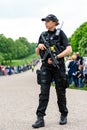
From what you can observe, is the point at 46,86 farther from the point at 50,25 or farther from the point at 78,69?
the point at 78,69

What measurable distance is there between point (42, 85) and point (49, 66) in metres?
0.36

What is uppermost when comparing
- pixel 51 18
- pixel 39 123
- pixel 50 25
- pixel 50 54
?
pixel 51 18

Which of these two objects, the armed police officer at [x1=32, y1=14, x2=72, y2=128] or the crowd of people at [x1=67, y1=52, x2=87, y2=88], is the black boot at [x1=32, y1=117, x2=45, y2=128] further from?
the crowd of people at [x1=67, y1=52, x2=87, y2=88]

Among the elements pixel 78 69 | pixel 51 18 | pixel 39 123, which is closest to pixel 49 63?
pixel 51 18

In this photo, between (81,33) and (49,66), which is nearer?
(49,66)

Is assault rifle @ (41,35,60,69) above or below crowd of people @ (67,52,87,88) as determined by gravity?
above

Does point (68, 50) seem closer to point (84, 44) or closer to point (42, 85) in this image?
point (42, 85)

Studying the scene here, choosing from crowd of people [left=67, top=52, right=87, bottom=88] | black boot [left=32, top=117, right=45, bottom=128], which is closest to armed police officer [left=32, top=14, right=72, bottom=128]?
black boot [left=32, top=117, right=45, bottom=128]

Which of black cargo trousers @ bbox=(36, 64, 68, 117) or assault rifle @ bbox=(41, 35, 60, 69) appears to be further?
black cargo trousers @ bbox=(36, 64, 68, 117)

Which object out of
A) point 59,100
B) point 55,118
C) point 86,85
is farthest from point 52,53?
point 86,85

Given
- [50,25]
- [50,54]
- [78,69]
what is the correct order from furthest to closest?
1. [78,69]
2. [50,25]
3. [50,54]

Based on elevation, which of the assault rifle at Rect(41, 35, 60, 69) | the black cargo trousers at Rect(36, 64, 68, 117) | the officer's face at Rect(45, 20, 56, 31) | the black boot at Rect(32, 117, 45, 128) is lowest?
the black boot at Rect(32, 117, 45, 128)

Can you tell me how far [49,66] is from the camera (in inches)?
377

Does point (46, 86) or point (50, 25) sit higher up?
point (50, 25)
